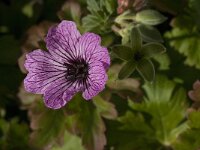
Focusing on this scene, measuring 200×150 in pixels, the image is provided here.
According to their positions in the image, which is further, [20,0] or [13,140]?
[20,0]

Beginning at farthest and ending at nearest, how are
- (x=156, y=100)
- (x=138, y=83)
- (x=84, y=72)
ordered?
(x=156, y=100), (x=138, y=83), (x=84, y=72)

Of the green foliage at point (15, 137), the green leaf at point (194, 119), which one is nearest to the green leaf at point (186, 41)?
the green leaf at point (194, 119)

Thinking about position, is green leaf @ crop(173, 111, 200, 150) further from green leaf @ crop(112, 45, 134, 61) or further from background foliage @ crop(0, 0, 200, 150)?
green leaf @ crop(112, 45, 134, 61)

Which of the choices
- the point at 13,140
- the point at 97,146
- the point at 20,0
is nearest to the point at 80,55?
the point at 97,146

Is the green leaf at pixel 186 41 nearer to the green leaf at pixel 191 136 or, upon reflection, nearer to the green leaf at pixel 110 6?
the green leaf at pixel 191 136

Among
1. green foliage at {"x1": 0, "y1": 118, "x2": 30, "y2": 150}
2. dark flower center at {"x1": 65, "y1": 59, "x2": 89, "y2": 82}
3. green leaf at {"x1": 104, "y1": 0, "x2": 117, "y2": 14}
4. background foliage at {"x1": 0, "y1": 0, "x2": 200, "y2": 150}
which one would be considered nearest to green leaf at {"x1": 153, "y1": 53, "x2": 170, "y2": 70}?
background foliage at {"x1": 0, "y1": 0, "x2": 200, "y2": 150}

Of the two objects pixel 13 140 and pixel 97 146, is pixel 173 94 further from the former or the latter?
pixel 13 140

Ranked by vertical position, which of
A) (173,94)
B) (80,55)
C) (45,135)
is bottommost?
(173,94)

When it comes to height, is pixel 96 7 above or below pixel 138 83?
above
